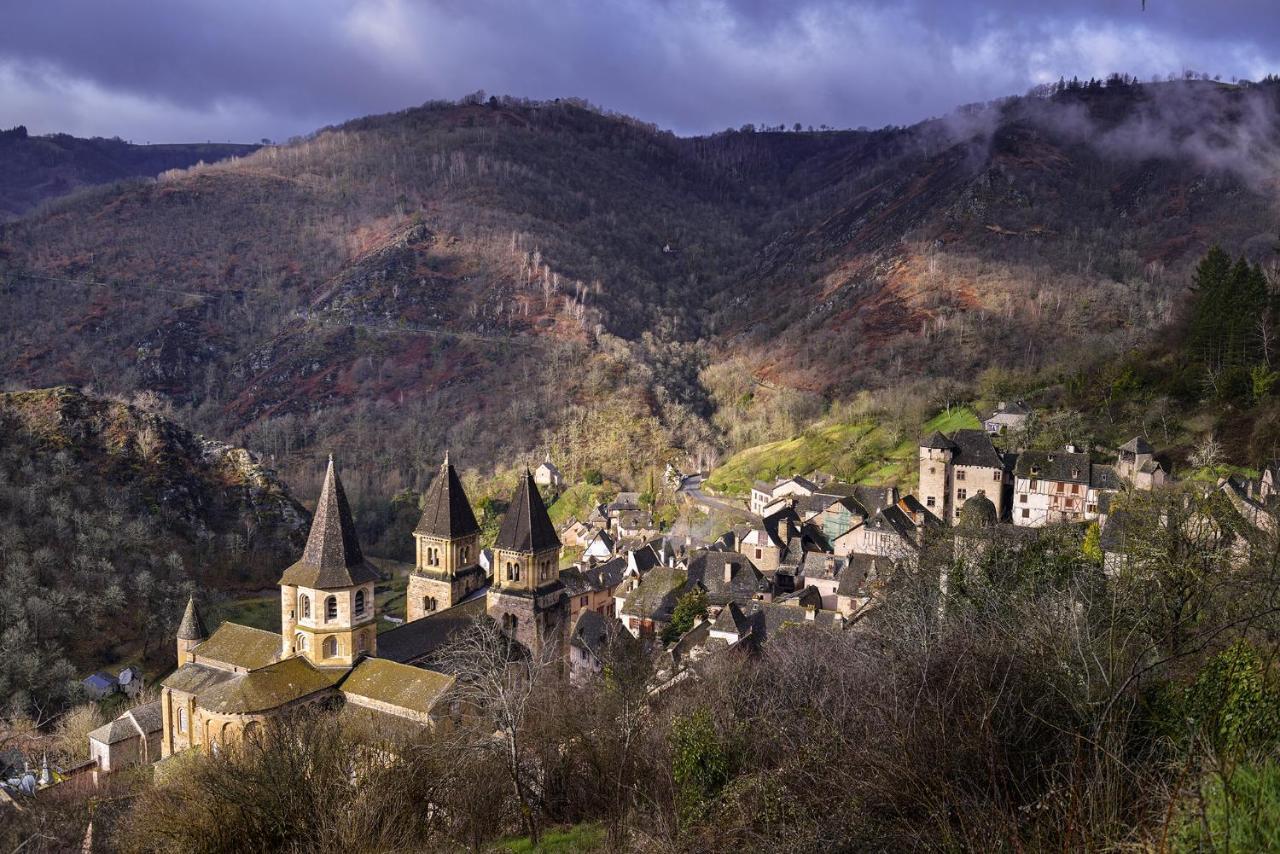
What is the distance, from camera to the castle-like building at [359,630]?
80.5ft

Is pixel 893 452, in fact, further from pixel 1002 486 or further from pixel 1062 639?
pixel 1062 639

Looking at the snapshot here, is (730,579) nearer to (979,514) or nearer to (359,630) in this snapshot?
(979,514)

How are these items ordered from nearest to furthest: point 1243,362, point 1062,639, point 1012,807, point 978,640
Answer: point 1012,807 < point 1062,639 < point 978,640 < point 1243,362

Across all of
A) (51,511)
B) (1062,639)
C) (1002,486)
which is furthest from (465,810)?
(51,511)

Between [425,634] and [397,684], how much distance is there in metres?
4.30

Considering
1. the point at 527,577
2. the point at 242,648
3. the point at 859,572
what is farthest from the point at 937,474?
the point at 242,648

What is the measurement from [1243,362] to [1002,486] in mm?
15498

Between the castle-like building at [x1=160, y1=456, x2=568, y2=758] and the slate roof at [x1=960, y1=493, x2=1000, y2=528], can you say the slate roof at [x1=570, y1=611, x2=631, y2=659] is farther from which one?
the slate roof at [x1=960, y1=493, x2=1000, y2=528]

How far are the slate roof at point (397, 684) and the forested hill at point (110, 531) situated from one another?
2122cm

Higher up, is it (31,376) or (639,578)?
(31,376)

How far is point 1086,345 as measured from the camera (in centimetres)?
7031

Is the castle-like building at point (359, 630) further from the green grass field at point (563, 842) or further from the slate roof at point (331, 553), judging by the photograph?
the green grass field at point (563, 842)

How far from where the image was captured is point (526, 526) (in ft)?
102

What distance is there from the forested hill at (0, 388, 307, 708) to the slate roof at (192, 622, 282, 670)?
48.1ft
